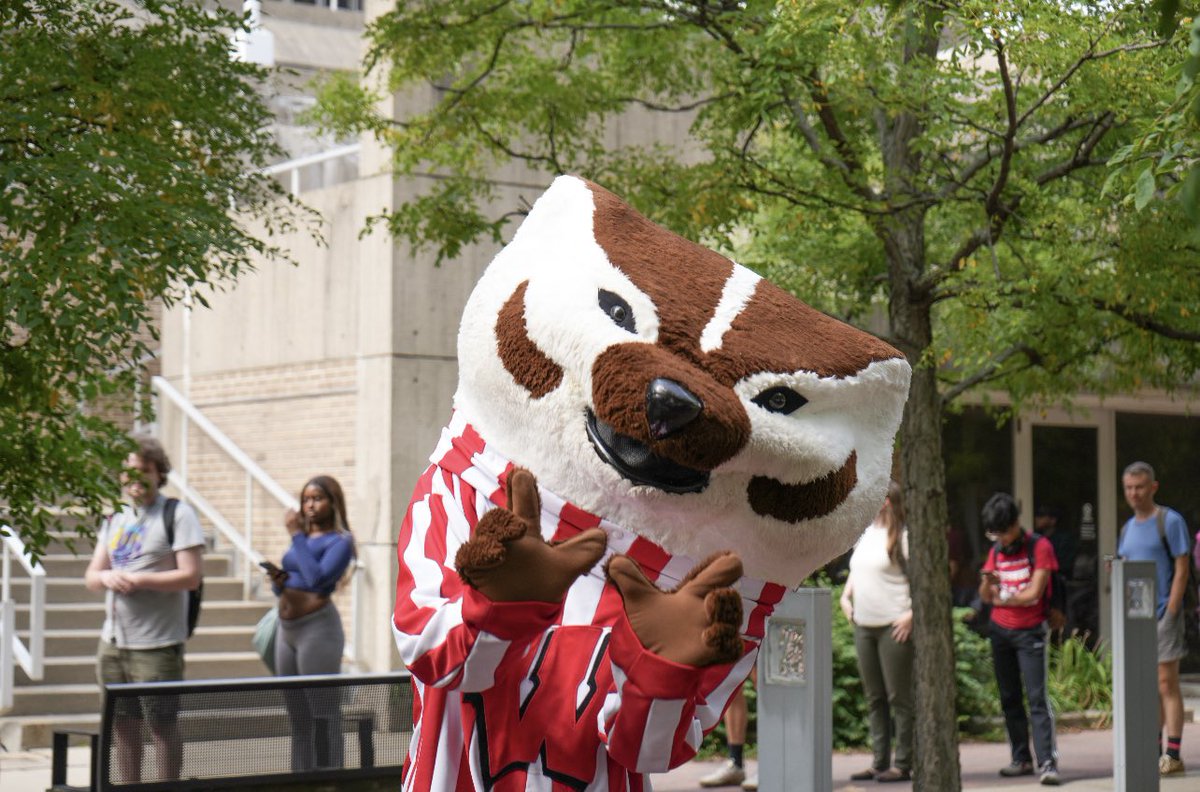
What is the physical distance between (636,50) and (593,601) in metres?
6.41

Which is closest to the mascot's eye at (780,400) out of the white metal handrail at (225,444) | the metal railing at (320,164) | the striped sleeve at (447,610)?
the striped sleeve at (447,610)

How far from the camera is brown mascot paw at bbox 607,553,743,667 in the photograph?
107 inches

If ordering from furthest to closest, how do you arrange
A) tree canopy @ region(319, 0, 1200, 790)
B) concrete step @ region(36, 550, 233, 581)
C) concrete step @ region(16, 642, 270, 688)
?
concrete step @ region(36, 550, 233, 581) → concrete step @ region(16, 642, 270, 688) → tree canopy @ region(319, 0, 1200, 790)

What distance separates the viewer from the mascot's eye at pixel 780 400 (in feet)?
10.3

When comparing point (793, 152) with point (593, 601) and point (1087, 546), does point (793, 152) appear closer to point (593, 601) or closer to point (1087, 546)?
point (593, 601)

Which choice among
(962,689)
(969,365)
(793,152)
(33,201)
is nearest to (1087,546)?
(962,689)

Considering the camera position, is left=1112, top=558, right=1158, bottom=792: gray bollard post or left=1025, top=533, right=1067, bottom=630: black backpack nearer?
left=1112, top=558, right=1158, bottom=792: gray bollard post

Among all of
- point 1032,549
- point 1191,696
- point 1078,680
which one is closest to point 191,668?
point 1032,549

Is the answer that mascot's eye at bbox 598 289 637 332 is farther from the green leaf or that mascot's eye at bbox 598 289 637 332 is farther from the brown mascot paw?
the green leaf

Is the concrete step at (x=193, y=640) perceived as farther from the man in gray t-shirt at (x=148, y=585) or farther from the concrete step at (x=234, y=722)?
the concrete step at (x=234, y=722)

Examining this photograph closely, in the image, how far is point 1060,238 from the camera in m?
7.54

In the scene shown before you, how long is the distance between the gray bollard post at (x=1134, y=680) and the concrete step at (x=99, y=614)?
7.25 m

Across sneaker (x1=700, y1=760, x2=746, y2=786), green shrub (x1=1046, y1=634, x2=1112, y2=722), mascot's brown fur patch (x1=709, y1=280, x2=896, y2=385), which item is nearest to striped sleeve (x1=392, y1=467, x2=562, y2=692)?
mascot's brown fur patch (x1=709, y1=280, x2=896, y2=385)

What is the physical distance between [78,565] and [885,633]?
702cm
